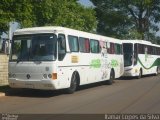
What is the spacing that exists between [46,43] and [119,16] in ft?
132

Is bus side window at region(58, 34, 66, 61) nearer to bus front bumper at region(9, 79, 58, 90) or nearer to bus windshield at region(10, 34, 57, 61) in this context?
bus windshield at region(10, 34, 57, 61)

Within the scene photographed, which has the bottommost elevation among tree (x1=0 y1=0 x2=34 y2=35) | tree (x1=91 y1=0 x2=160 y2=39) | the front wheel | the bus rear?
the front wheel

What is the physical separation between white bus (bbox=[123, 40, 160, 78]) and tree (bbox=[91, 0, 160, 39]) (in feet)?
64.1

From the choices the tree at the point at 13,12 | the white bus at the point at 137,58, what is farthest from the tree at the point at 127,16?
the tree at the point at 13,12

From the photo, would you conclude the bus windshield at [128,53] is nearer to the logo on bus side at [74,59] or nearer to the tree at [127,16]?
the logo on bus side at [74,59]

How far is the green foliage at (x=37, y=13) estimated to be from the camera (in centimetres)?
2016

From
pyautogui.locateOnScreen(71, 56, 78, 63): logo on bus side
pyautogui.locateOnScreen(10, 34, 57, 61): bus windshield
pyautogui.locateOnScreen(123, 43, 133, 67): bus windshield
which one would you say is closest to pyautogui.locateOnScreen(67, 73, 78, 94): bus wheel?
pyautogui.locateOnScreen(71, 56, 78, 63): logo on bus side

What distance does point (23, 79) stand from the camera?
61.3ft

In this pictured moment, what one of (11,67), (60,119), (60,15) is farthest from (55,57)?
(60,15)

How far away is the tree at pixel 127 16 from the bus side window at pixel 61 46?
125ft

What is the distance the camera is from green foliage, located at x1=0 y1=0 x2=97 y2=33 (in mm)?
20156

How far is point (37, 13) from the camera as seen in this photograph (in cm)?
2500

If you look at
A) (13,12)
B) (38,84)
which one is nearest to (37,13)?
(13,12)

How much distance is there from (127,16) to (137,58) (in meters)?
26.1
